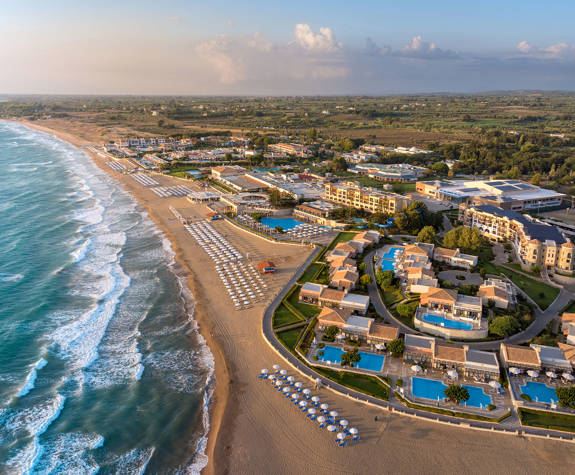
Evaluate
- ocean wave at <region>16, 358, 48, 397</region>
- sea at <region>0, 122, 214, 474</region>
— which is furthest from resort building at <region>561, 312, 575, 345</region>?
ocean wave at <region>16, 358, 48, 397</region>

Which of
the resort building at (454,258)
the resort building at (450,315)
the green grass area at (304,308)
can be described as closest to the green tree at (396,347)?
the resort building at (450,315)

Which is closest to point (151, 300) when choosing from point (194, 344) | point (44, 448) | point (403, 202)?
point (194, 344)

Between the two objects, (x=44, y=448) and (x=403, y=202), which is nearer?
(x=44, y=448)

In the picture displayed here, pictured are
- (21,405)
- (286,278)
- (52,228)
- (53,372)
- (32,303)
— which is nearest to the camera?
(21,405)

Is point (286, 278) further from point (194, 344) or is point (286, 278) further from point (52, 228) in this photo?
point (52, 228)

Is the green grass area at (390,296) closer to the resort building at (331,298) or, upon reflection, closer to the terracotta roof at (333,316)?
the resort building at (331,298)

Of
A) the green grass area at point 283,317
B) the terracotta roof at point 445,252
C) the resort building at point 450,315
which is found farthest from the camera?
the terracotta roof at point 445,252
